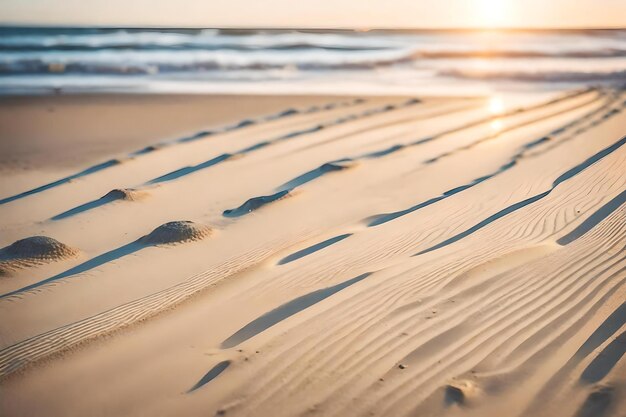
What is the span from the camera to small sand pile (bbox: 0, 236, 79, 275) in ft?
18.0

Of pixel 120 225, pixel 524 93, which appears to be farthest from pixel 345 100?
pixel 120 225

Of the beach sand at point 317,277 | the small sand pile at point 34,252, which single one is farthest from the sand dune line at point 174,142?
the small sand pile at point 34,252

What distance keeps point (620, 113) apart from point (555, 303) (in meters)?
8.71

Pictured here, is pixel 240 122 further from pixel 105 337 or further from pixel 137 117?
pixel 105 337

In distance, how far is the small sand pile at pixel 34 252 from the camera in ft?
18.0

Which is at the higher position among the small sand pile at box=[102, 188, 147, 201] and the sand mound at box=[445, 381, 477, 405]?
the small sand pile at box=[102, 188, 147, 201]

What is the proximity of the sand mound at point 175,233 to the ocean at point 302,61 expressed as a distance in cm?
1029

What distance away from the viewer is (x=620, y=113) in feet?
39.0

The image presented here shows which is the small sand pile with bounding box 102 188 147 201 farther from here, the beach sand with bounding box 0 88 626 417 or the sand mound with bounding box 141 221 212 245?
the sand mound with bounding box 141 221 212 245

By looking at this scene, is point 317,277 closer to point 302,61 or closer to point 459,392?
point 459,392

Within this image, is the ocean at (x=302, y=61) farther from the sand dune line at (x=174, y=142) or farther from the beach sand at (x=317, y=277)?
the beach sand at (x=317, y=277)

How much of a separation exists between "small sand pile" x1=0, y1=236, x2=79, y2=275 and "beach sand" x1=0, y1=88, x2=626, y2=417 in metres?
0.02

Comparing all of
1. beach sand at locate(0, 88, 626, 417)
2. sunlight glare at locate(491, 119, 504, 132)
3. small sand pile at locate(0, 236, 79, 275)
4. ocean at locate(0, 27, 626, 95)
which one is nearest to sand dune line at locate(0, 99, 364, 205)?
beach sand at locate(0, 88, 626, 417)

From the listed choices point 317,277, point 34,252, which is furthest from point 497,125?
point 34,252
